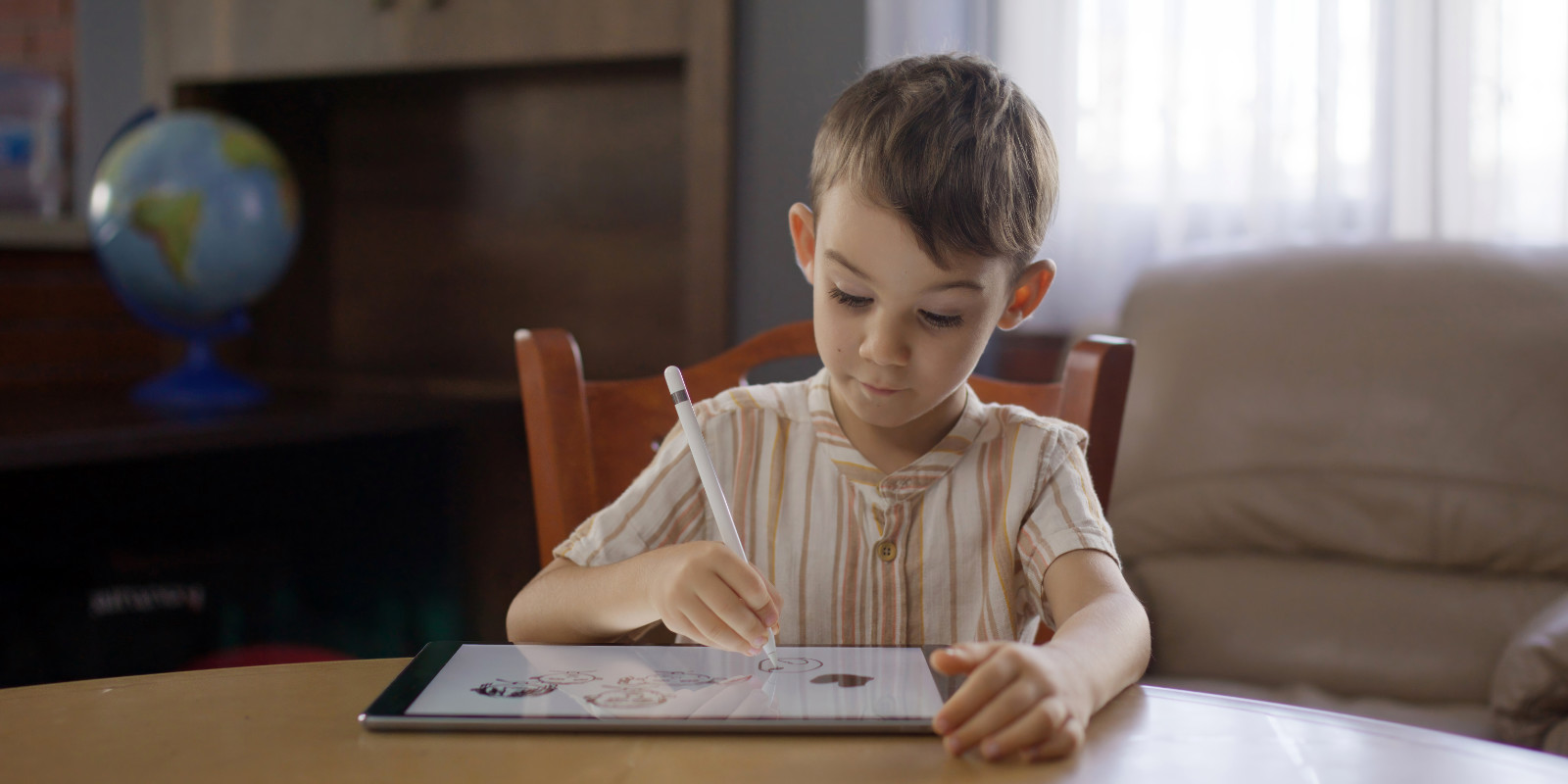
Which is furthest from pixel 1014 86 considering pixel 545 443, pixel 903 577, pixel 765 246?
pixel 765 246

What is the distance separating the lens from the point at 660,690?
55 centimetres

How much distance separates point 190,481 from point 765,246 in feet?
3.39

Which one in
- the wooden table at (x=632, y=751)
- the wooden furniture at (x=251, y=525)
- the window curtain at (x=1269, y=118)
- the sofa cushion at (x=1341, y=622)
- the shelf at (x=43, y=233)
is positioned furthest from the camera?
the shelf at (x=43, y=233)

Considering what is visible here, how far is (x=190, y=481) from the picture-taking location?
1854mm

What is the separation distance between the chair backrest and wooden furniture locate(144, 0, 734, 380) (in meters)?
0.97

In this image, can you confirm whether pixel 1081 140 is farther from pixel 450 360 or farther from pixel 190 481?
pixel 190 481

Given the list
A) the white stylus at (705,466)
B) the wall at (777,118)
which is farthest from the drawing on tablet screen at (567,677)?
the wall at (777,118)

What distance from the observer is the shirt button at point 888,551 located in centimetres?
82

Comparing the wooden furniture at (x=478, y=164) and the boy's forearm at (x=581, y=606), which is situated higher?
the wooden furniture at (x=478, y=164)

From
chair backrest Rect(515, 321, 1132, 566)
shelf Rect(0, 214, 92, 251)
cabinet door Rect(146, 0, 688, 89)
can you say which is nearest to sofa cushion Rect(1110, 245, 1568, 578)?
chair backrest Rect(515, 321, 1132, 566)

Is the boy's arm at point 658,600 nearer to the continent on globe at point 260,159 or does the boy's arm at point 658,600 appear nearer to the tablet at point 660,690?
the tablet at point 660,690

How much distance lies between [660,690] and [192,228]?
1693 millimetres

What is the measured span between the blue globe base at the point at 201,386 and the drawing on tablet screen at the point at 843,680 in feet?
5.51

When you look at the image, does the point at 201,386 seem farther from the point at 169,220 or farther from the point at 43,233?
the point at 43,233
